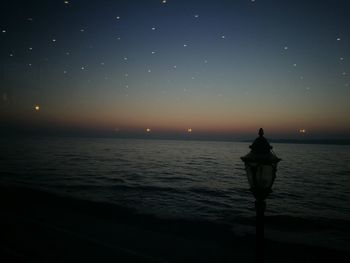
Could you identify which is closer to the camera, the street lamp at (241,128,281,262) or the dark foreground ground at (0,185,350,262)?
the street lamp at (241,128,281,262)

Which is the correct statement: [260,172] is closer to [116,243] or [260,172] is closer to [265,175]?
[265,175]

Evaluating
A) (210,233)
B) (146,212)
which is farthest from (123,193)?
(210,233)

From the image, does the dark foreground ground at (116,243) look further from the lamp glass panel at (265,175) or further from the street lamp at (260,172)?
the lamp glass panel at (265,175)

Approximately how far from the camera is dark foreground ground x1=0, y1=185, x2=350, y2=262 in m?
8.09

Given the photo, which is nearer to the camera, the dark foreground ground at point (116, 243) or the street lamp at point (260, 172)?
the street lamp at point (260, 172)

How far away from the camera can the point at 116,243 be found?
923 cm

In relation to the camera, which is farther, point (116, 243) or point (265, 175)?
point (116, 243)

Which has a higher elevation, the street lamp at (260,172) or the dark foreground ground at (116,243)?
the street lamp at (260,172)

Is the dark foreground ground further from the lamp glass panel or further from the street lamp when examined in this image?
the lamp glass panel

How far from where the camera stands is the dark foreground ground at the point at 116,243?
8094 mm

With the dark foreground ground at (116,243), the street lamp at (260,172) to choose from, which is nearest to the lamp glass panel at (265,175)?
the street lamp at (260,172)

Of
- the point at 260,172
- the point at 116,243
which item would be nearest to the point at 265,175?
the point at 260,172

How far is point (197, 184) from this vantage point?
107 feet

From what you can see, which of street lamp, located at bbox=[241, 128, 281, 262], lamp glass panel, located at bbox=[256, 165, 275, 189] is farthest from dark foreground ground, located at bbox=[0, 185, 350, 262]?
lamp glass panel, located at bbox=[256, 165, 275, 189]
